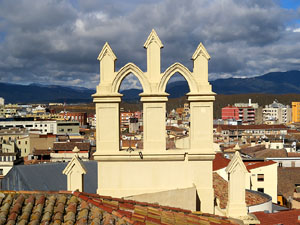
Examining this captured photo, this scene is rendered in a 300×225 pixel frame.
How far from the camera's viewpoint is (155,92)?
9.59 metres

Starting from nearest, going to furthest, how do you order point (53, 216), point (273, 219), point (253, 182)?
point (53, 216) < point (273, 219) < point (253, 182)

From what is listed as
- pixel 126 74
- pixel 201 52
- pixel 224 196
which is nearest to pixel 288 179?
pixel 224 196

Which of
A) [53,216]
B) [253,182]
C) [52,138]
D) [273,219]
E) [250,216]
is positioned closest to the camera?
[53,216]

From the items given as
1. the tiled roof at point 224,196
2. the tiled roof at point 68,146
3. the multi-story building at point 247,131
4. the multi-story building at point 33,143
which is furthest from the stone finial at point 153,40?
the multi-story building at point 247,131

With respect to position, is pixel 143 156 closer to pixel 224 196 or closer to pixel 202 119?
pixel 202 119

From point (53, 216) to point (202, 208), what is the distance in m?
4.06

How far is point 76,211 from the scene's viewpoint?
281 inches

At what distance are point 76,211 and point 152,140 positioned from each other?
9.63 ft

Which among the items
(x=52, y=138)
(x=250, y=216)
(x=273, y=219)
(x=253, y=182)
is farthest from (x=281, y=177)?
(x=52, y=138)

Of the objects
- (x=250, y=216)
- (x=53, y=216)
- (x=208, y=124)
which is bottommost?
(x=250, y=216)

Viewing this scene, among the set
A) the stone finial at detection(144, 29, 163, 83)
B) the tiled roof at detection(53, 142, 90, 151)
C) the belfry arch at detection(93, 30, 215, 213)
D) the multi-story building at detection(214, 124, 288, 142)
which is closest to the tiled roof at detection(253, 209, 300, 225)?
the belfry arch at detection(93, 30, 215, 213)

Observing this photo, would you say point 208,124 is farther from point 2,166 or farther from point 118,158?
point 2,166

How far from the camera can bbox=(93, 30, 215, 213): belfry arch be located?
9516mm

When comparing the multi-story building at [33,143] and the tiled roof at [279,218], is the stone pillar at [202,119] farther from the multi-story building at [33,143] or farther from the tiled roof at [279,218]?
the multi-story building at [33,143]
